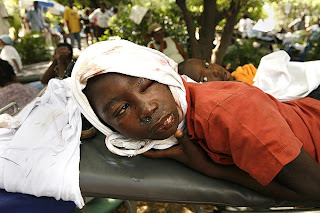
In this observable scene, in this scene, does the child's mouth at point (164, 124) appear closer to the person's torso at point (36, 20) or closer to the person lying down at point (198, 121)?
the person lying down at point (198, 121)

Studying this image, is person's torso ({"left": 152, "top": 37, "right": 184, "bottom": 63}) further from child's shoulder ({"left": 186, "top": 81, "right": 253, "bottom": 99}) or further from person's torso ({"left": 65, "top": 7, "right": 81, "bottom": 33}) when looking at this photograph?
person's torso ({"left": 65, "top": 7, "right": 81, "bottom": 33})

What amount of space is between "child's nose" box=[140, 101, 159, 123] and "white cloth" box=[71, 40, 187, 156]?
0.13m

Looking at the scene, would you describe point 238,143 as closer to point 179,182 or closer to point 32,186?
point 179,182

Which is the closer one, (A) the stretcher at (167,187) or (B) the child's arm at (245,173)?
(B) the child's arm at (245,173)

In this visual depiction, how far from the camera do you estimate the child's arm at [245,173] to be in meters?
1.12

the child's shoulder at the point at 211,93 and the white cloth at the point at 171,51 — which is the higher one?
the child's shoulder at the point at 211,93

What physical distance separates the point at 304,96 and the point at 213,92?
926mm

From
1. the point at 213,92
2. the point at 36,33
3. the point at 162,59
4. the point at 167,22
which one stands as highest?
the point at 162,59

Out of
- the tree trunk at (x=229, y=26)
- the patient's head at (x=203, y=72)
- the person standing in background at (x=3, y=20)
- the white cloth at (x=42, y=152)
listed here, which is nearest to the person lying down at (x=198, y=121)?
the white cloth at (x=42, y=152)

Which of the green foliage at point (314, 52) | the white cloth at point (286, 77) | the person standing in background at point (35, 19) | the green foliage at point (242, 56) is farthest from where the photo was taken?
the person standing in background at point (35, 19)

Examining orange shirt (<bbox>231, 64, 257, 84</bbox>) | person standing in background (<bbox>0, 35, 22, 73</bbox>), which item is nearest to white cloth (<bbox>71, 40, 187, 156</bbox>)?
orange shirt (<bbox>231, 64, 257, 84</bbox>)

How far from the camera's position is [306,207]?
145cm

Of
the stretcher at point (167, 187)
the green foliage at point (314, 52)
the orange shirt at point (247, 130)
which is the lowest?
the green foliage at point (314, 52)

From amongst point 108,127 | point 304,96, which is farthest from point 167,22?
point 108,127
